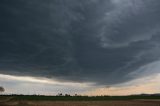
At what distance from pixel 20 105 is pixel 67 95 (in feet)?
189

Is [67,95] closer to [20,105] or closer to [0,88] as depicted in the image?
[0,88]

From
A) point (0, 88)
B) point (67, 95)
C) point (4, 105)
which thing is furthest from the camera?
point (67, 95)

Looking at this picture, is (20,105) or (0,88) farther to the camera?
(0,88)

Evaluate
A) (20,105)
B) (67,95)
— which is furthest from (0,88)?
(20,105)

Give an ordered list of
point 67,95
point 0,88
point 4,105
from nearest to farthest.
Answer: point 4,105 < point 0,88 < point 67,95

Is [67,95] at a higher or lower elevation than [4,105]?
higher

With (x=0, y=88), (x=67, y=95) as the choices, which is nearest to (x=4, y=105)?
(x=0, y=88)

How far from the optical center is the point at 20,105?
229ft

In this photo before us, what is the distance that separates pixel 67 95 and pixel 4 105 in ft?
197

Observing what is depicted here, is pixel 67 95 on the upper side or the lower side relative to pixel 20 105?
upper

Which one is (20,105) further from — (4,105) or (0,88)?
(0,88)

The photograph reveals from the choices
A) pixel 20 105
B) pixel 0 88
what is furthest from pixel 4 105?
pixel 0 88

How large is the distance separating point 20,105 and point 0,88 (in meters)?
51.8

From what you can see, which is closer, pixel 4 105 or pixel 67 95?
pixel 4 105
